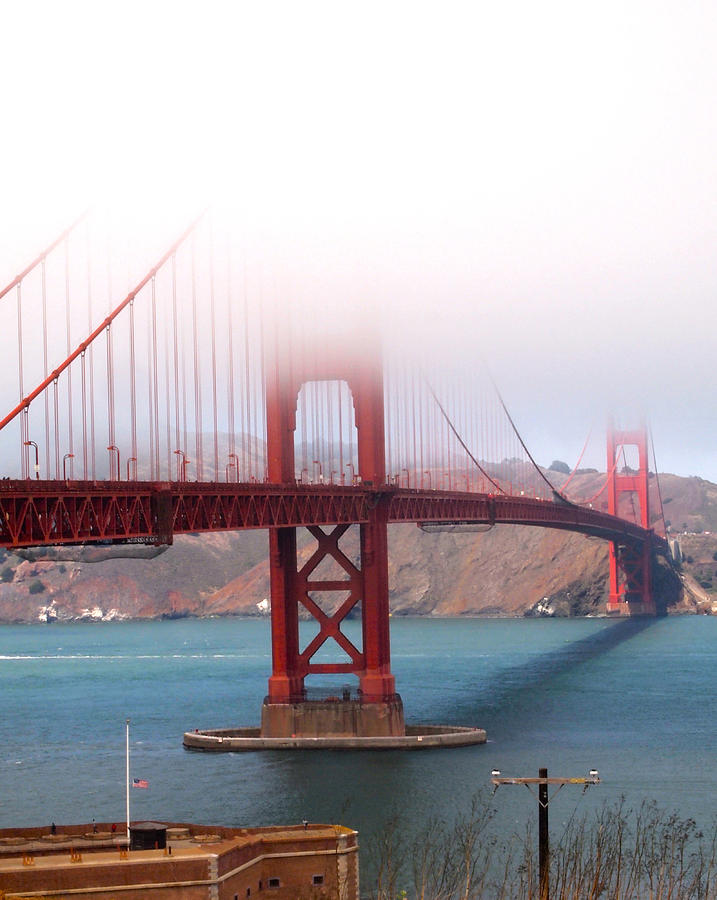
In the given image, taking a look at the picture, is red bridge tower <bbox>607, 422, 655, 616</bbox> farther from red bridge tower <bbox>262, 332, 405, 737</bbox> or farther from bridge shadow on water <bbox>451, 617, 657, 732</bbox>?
red bridge tower <bbox>262, 332, 405, 737</bbox>

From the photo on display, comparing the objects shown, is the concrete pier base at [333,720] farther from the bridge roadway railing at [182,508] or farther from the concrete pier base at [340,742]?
the bridge roadway railing at [182,508]

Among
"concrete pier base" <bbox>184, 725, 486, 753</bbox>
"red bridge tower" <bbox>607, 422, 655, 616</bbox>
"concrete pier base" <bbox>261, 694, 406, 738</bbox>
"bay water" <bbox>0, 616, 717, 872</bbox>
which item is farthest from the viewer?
"red bridge tower" <bbox>607, 422, 655, 616</bbox>

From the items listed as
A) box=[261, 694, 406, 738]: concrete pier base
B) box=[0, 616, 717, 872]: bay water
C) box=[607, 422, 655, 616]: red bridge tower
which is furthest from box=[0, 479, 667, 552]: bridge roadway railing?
box=[607, 422, 655, 616]: red bridge tower

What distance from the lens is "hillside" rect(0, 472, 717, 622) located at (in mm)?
153250

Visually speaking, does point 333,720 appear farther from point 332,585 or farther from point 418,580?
point 418,580

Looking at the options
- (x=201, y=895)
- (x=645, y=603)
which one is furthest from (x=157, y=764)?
(x=645, y=603)

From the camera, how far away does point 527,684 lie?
7450 cm

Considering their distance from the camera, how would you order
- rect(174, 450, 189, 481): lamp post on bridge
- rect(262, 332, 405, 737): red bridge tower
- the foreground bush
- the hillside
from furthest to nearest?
the hillside
rect(262, 332, 405, 737): red bridge tower
rect(174, 450, 189, 481): lamp post on bridge
the foreground bush

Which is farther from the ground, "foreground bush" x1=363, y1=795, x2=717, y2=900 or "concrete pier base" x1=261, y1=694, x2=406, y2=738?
"concrete pier base" x1=261, y1=694, x2=406, y2=738

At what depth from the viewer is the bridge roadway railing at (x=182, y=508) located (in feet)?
116

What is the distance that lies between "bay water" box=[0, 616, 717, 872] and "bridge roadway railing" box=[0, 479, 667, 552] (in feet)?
22.0

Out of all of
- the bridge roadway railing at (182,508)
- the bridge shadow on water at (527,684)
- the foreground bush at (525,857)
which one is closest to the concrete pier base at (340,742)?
the bridge shadow on water at (527,684)

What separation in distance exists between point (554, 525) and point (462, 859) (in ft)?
194

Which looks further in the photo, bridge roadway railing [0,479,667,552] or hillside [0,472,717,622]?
hillside [0,472,717,622]
